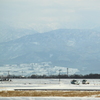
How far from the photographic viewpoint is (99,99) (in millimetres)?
50281

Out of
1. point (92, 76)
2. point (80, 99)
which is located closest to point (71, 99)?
point (80, 99)

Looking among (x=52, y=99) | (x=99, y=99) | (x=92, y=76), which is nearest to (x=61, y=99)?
(x=52, y=99)

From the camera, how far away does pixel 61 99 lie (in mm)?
49875

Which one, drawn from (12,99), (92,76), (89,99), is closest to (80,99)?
(89,99)

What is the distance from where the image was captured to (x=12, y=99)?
50250 millimetres

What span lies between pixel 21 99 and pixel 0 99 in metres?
2.57

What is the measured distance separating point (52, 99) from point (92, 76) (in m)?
137

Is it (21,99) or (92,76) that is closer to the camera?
(21,99)

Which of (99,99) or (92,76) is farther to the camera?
(92,76)

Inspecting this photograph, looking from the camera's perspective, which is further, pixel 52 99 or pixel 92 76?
pixel 92 76

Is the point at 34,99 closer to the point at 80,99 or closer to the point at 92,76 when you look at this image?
the point at 80,99

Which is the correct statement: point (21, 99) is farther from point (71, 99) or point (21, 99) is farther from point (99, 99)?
point (99, 99)

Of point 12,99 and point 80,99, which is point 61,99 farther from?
point 12,99

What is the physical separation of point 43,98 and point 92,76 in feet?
447
